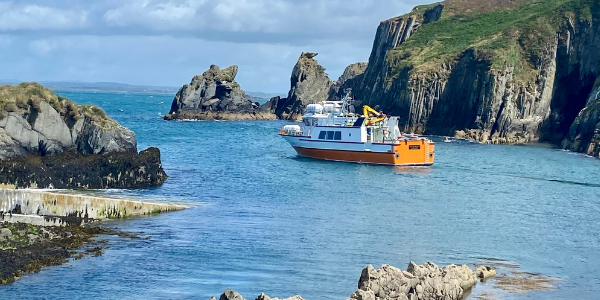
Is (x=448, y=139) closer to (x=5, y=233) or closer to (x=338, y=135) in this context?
(x=338, y=135)

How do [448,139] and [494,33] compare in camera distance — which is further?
[494,33]

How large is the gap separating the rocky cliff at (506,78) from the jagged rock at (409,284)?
78726 mm

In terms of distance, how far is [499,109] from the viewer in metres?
110

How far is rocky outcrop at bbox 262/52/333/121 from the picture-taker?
152500 millimetres

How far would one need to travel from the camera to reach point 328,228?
4078 cm

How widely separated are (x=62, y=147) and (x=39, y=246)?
20.0 meters

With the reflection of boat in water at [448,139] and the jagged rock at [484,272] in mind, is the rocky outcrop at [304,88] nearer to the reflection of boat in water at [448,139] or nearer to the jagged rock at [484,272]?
the reflection of boat in water at [448,139]

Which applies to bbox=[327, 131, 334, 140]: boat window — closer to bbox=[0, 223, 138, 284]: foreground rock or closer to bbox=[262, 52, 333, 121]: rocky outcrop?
bbox=[0, 223, 138, 284]: foreground rock

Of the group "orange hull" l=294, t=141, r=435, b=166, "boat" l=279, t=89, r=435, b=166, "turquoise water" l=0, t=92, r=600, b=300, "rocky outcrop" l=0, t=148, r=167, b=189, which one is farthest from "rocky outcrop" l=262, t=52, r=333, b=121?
"rocky outcrop" l=0, t=148, r=167, b=189

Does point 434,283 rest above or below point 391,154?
below

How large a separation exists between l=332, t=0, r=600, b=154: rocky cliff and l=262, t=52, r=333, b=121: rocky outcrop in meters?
20.4

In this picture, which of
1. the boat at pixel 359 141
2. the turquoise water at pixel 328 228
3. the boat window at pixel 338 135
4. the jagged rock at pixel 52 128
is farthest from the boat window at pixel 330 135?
the jagged rock at pixel 52 128

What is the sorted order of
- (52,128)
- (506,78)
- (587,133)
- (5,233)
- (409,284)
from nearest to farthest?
(409,284) < (5,233) < (52,128) < (587,133) < (506,78)

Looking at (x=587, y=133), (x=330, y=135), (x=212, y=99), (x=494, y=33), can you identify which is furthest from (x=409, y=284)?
(x=212, y=99)
